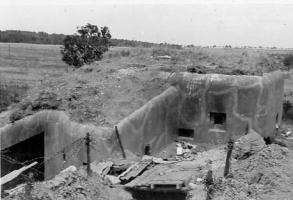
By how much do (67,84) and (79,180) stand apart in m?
8.04

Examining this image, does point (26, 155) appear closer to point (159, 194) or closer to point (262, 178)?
point (159, 194)

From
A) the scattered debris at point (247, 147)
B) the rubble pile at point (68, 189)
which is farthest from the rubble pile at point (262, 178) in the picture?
the rubble pile at point (68, 189)

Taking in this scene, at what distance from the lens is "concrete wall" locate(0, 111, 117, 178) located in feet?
48.9

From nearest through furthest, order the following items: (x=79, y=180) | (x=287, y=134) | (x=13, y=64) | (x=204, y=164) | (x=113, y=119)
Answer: (x=79, y=180), (x=204, y=164), (x=113, y=119), (x=287, y=134), (x=13, y=64)

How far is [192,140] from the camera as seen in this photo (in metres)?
18.5

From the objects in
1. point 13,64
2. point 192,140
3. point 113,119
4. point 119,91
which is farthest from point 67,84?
point 13,64

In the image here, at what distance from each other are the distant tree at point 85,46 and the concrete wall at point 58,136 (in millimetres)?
12943

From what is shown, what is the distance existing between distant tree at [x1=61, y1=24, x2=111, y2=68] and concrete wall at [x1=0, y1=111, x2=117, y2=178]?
→ 42.5ft

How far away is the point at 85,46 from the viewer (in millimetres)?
29344

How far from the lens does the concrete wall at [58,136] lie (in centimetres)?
1491

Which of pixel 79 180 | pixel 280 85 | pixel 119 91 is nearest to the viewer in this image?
pixel 79 180

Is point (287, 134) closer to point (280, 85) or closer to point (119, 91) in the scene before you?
point (280, 85)

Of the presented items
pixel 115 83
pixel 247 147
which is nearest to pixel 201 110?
pixel 115 83

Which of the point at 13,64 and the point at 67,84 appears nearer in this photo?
the point at 67,84
